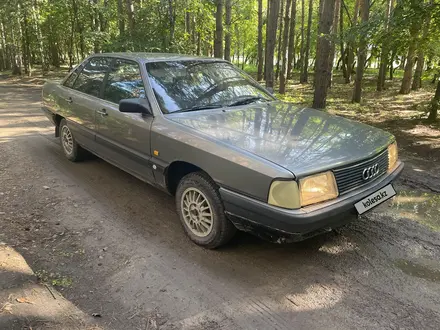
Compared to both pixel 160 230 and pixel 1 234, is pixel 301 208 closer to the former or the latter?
pixel 160 230

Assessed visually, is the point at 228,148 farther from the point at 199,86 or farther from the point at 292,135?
the point at 199,86

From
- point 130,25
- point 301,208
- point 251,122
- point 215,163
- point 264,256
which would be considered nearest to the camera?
point 301,208

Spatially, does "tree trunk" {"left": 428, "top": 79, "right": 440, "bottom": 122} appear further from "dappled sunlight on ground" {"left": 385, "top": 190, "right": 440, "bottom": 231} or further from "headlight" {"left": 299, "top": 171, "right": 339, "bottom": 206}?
"headlight" {"left": 299, "top": 171, "right": 339, "bottom": 206}

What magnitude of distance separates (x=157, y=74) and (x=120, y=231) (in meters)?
1.74

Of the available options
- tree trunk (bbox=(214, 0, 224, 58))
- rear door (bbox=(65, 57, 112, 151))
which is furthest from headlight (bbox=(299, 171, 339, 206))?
tree trunk (bbox=(214, 0, 224, 58))

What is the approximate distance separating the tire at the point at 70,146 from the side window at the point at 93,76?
2.35 feet

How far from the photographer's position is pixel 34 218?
3.89 m

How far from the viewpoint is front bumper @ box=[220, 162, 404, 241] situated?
2.64 meters

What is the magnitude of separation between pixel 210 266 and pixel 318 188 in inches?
45.1

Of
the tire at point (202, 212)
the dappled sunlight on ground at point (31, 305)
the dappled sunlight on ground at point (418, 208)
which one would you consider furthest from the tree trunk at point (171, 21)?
the dappled sunlight on ground at point (31, 305)

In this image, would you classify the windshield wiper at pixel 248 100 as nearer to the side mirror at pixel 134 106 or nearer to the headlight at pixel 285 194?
the side mirror at pixel 134 106

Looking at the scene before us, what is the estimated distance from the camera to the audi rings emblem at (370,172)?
304cm

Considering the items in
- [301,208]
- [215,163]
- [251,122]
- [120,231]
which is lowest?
[120,231]

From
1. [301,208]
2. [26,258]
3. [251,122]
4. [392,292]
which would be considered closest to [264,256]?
[301,208]
